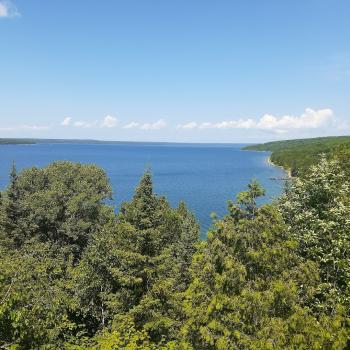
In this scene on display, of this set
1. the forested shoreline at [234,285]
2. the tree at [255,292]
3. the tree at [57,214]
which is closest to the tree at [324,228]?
the forested shoreline at [234,285]

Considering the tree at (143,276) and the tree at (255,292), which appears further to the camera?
the tree at (143,276)

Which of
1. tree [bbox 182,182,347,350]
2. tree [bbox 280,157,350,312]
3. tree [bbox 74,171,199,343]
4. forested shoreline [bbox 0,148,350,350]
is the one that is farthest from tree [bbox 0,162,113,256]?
tree [bbox 182,182,347,350]

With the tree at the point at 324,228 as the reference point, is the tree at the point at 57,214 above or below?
below

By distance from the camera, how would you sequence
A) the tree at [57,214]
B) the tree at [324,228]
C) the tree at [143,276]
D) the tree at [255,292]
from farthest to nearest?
the tree at [57,214], the tree at [143,276], the tree at [324,228], the tree at [255,292]

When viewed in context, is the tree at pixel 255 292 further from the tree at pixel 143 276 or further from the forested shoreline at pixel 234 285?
the tree at pixel 143 276

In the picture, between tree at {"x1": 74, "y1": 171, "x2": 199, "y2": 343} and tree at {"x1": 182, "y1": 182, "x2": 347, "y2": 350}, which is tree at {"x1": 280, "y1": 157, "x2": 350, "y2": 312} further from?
tree at {"x1": 74, "y1": 171, "x2": 199, "y2": 343}

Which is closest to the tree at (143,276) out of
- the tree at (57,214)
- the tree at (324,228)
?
the tree at (324,228)

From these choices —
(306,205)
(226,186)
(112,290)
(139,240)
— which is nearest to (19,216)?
(112,290)

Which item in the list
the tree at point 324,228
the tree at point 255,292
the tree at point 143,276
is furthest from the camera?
the tree at point 143,276

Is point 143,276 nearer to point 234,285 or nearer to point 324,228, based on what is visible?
point 234,285

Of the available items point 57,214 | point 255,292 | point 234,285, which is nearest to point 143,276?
point 234,285

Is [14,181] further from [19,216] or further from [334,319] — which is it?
[334,319]

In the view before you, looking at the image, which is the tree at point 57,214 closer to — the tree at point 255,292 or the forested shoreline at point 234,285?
the forested shoreline at point 234,285

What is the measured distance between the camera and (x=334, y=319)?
12.9 m
